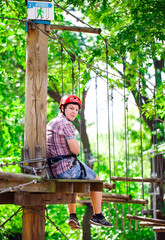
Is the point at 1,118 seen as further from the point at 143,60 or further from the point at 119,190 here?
the point at 119,190

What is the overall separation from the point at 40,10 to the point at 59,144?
3.57 ft

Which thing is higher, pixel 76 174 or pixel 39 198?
pixel 76 174

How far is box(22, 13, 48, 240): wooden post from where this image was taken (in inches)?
131

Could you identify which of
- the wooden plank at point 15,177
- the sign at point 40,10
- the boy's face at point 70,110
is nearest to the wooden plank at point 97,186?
the boy's face at point 70,110

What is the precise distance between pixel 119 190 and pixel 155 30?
17.5 feet

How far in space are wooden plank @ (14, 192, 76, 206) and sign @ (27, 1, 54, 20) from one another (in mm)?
1402

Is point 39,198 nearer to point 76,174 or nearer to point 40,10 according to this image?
point 76,174

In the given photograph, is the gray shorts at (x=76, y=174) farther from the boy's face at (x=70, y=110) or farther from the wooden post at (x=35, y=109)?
the boy's face at (x=70, y=110)

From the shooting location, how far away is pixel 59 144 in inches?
136

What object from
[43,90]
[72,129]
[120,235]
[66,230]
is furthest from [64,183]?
[66,230]

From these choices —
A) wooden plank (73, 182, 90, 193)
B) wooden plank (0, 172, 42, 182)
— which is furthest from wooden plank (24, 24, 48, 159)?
wooden plank (0, 172, 42, 182)

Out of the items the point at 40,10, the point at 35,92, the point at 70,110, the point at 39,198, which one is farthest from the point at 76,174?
the point at 40,10

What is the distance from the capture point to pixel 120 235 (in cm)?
1015

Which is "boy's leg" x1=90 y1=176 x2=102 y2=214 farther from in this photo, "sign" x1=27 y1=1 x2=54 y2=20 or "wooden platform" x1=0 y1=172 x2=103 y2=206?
"sign" x1=27 y1=1 x2=54 y2=20
